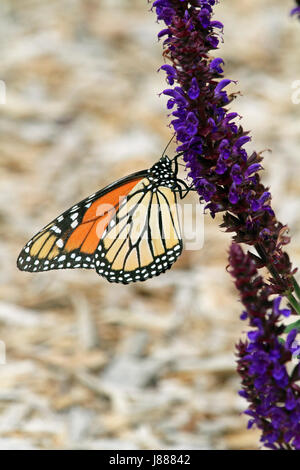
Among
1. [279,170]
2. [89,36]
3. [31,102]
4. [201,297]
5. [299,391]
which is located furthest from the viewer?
[89,36]

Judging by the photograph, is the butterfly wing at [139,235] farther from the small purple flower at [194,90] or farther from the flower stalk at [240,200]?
the small purple flower at [194,90]

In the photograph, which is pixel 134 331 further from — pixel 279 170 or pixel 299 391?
pixel 299 391

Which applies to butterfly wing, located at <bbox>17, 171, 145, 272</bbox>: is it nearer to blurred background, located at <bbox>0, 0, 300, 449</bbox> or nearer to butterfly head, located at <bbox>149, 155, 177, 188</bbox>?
butterfly head, located at <bbox>149, 155, 177, 188</bbox>

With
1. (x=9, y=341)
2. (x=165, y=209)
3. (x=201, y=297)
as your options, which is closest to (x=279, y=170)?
(x=201, y=297)

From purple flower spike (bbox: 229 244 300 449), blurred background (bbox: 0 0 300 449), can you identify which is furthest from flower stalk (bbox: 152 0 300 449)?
blurred background (bbox: 0 0 300 449)

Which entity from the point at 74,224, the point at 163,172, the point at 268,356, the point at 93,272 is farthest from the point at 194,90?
the point at 93,272

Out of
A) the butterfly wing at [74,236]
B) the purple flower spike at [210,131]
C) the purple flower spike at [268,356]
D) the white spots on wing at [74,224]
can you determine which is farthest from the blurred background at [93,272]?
the white spots on wing at [74,224]

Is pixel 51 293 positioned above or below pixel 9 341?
above
